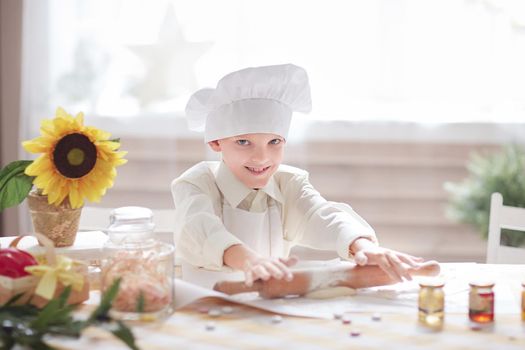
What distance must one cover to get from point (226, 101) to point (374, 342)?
65cm

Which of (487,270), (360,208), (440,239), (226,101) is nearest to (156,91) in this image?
(360,208)

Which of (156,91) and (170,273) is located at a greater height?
(156,91)

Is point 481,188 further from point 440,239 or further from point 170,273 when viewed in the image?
point 170,273

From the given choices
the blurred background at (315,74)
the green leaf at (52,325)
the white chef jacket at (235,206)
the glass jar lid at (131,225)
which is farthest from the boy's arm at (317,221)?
the blurred background at (315,74)

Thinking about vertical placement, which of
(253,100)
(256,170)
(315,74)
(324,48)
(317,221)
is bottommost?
(317,221)

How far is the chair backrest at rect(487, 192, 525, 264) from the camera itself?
2094 millimetres

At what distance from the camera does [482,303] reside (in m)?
1.34

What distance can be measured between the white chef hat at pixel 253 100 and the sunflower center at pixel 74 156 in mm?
274

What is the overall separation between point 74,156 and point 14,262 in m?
0.24

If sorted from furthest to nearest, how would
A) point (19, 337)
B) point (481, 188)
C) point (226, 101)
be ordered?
point (481, 188)
point (226, 101)
point (19, 337)

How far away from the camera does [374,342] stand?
1249mm

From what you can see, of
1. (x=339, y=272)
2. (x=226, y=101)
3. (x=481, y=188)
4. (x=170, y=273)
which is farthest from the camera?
(x=481, y=188)

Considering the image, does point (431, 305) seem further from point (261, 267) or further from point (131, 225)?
point (131, 225)

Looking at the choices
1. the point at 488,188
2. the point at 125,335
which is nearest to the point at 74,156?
the point at 125,335
